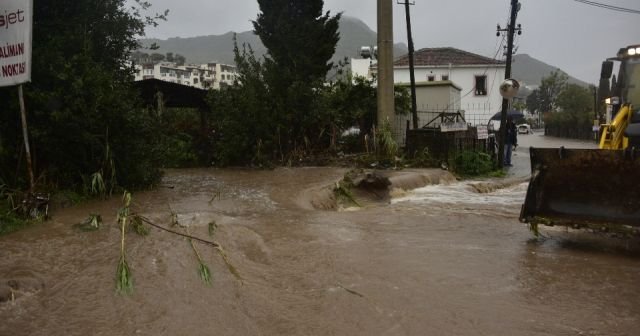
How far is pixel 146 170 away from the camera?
1043cm

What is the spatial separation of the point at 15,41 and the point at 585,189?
777 centimetres

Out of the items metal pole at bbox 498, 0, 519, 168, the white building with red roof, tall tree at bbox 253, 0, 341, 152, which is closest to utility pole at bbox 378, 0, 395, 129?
tall tree at bbox 253, 0, 341, 152

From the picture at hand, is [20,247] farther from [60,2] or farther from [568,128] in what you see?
[568,128]

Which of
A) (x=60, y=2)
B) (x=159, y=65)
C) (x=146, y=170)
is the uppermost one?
(x=159, y=65)

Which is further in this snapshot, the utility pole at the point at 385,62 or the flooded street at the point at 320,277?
the utility pole at the point at 385,62

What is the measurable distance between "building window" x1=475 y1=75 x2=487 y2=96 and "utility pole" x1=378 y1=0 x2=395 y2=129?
91.2 ft

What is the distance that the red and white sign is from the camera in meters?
7.15

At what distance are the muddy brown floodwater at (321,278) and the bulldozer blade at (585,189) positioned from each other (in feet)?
1.34

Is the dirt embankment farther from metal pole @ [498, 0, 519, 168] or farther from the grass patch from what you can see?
metal pole @ [498, 0, 519, 168]

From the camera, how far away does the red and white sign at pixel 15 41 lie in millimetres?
7152

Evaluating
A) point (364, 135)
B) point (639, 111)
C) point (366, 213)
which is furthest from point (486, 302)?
point (364, 135)

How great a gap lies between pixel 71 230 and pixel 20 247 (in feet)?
2.61

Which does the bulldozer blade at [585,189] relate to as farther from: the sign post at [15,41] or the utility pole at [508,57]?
the utility pole at [508,57]

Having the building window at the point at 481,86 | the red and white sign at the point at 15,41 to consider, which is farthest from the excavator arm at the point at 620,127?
the building window at the point at 481,86
